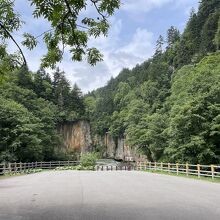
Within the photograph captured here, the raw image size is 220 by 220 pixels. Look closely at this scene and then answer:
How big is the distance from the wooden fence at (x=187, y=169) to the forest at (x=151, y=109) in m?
0.99

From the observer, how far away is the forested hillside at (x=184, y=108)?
3672 centimetres

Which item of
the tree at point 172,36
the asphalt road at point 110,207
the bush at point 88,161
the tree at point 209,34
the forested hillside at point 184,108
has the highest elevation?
the tree at point 172,36

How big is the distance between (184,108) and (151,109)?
47.4m

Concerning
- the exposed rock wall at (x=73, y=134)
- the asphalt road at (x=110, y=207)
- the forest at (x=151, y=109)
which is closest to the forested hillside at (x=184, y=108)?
the forest at (x=151, y=109)

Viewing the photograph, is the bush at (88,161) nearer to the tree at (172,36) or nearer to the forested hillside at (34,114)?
the forested hillside at (34,114)

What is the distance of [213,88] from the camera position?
3806 centimetres

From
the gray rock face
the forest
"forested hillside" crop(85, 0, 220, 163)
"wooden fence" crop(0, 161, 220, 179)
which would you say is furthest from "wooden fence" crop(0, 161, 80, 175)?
the gray rock face

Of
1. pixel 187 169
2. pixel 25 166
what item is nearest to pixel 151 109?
pixel 25 166

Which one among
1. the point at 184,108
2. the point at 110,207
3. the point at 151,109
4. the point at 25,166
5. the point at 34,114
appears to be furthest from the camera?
the point at 151,109

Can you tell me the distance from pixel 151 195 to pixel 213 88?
83.7 ft

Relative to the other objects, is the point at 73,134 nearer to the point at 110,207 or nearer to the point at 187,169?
the point at 187,169

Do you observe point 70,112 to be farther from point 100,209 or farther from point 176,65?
point 100,209

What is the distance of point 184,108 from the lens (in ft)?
121

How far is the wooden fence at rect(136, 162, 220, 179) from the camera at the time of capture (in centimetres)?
2702
